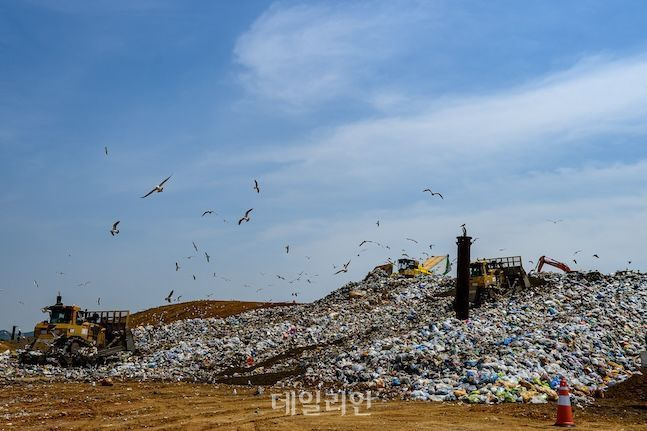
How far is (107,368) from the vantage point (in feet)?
56.5

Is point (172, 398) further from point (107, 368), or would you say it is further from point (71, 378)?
point (107, 368)

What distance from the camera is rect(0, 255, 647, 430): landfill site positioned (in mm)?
8336

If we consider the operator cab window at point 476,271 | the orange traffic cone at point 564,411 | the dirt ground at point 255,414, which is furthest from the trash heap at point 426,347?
the orange traffic cone at point 564,411

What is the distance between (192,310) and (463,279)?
20.7 meters

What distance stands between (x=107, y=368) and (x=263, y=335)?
5233mm

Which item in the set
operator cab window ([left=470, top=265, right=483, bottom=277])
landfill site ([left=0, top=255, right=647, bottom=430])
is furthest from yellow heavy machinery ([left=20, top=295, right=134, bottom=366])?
operator cab window ([left=470, top=265, right=483, bottom=277])

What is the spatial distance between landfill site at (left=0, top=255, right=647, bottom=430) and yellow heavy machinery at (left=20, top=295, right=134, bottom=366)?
8cm

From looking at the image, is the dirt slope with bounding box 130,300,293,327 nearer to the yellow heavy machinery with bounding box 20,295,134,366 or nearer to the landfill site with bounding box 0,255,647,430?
the landfill site with bounding box 0,255,647,430

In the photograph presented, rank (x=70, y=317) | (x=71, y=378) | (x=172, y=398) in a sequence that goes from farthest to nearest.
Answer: (x=70, y=317) < (x=71, y=378) < (x=172, y=398)

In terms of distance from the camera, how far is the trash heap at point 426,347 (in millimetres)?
10867

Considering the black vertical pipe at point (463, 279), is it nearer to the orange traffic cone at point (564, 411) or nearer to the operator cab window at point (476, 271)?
the operator cab window at point (476, 271)

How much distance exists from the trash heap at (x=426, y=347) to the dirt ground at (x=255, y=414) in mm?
1055

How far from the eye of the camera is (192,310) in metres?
34.5

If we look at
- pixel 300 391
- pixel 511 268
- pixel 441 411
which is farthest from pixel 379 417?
pixel 511 268
